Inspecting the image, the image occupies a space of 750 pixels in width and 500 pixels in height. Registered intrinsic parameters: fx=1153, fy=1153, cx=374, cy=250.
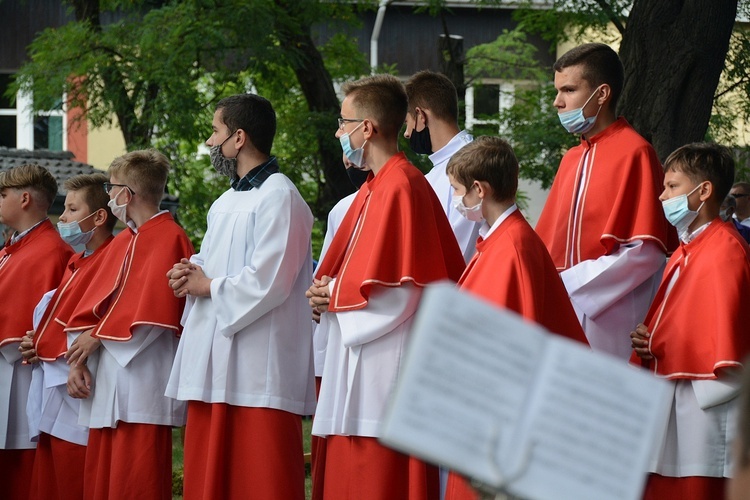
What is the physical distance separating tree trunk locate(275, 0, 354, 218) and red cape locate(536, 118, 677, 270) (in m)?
6.89

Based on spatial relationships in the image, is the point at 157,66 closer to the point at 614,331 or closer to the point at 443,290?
the point at 614,331

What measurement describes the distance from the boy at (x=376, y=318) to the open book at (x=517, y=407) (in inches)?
116

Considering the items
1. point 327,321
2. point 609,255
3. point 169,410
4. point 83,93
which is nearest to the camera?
point 609,255

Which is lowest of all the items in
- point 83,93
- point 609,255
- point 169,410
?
point 169,410

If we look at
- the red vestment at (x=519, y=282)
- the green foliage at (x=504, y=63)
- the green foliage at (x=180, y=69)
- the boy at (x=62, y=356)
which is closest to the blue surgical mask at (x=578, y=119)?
the red vestment at (x=519, y=282)

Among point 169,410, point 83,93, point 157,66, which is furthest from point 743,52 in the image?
point 169,410

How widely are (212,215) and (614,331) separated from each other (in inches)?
91.1

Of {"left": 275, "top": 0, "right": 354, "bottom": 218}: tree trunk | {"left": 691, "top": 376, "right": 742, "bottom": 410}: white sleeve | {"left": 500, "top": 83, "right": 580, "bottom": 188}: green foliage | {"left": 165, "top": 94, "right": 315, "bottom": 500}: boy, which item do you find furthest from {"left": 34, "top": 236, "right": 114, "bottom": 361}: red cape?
{"left": 500, "top": 83, "right": 580, "bottom": 188}: green foliage

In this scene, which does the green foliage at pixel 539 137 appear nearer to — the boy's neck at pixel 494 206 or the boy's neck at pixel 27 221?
the boy's neck at pixel 27 221

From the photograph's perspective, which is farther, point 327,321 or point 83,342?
point 83,342

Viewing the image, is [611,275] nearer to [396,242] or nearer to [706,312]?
[706,312]

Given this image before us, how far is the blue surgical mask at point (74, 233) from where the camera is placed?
7.44 metres

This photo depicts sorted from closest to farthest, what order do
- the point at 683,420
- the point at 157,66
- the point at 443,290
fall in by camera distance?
the point at 443,290, the point at 683,420, the point at 157,66

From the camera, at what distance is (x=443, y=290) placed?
2.34 metres
